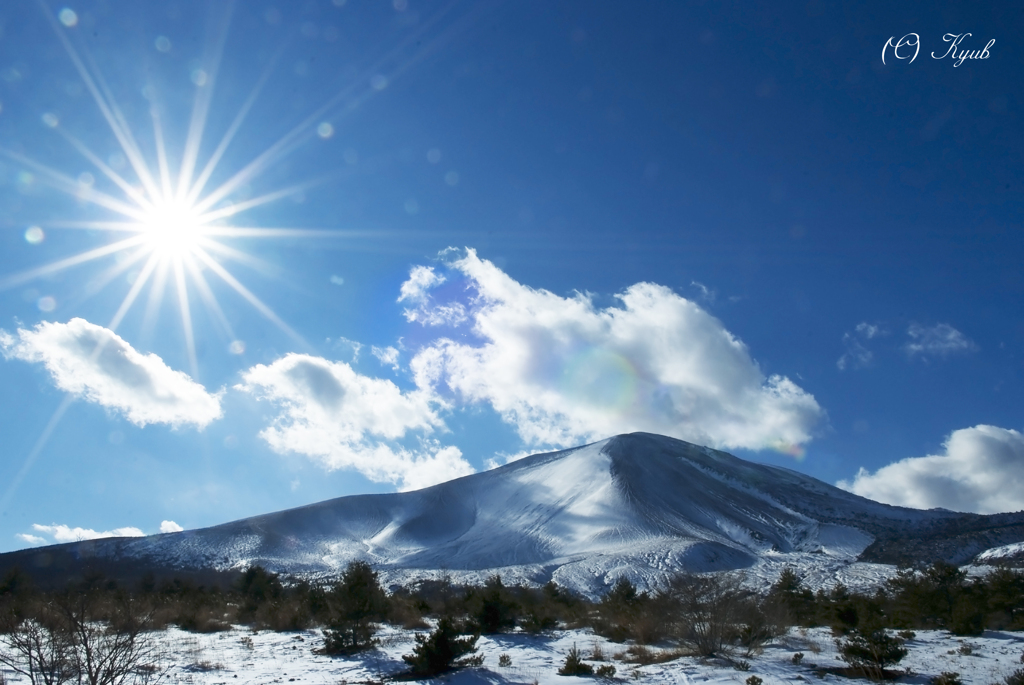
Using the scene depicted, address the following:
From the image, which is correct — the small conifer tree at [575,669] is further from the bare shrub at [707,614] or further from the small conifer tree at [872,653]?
the small conifer tree at [872,653]

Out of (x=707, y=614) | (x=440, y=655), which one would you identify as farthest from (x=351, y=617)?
(x=707, y=614)

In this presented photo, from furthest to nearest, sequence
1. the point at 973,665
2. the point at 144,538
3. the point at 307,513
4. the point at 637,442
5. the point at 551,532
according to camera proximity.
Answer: the point at 637,442
the point at 307,513
the point at 144,538
the point at 551,532
the point at 973,665

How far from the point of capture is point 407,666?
15.4m

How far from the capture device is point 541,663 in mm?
15789

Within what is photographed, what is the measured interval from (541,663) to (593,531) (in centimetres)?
6776

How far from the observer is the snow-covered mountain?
65000 millimetres

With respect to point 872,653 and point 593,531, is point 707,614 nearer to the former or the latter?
point 872,653

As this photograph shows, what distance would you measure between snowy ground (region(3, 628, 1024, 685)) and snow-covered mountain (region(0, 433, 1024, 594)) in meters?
34.5

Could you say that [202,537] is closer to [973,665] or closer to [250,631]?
[250,631]

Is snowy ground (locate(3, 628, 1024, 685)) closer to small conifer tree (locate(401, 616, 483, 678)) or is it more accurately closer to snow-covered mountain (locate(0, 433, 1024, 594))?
small conifer tree (locate(401, 616, 483, 678))

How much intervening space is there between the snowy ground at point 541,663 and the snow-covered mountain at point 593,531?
34471 mm

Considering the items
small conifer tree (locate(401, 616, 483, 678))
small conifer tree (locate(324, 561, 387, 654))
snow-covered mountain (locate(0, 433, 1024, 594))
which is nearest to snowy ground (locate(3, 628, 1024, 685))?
small conifer tree (locate(401, 616, 483, 678))

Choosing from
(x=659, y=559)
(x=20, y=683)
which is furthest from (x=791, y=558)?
(x=20, y=683)

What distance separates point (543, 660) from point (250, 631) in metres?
14.2
